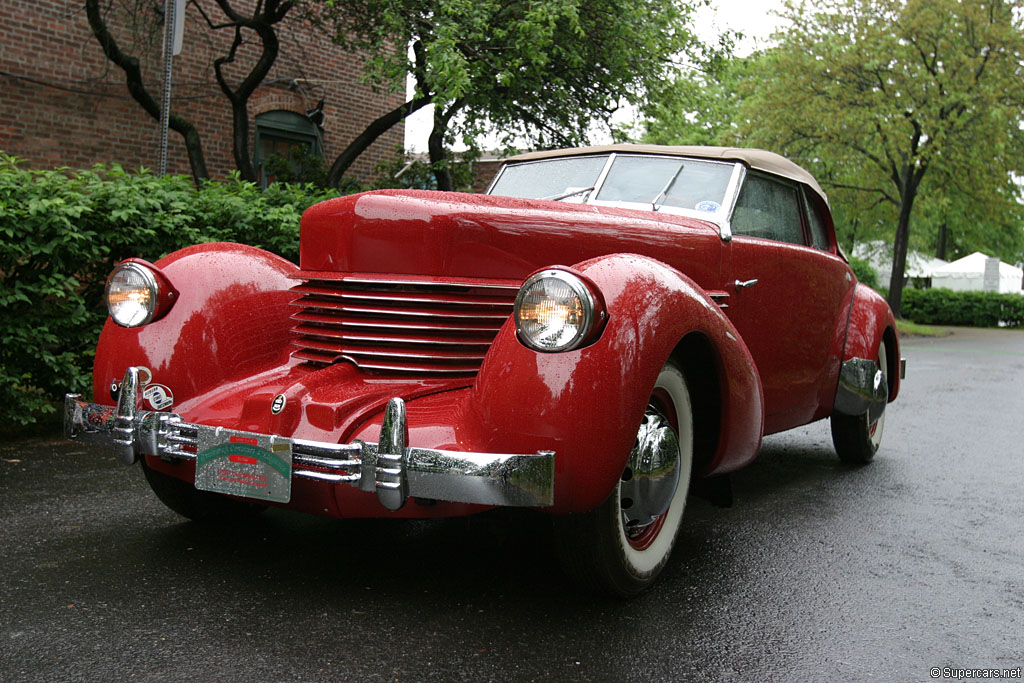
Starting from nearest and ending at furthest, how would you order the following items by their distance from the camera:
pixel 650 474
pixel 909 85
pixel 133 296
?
1. pixel 650 474
2. pixel 133 296
3. pixel 909 85

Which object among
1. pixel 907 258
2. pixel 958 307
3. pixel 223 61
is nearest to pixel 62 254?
pixel 223 61

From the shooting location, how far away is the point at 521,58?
29.7 feet

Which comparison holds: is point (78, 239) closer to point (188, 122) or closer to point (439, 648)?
point (439, 648)

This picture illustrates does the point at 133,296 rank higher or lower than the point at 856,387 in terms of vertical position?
higher

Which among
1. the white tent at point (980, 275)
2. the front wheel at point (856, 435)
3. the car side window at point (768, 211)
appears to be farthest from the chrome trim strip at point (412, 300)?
the white tent at point (980, 275)

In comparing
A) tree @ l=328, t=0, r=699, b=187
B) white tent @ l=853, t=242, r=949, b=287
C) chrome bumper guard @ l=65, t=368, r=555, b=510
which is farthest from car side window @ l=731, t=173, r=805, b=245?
white tent @ l=853, t=242, r=949, b=287

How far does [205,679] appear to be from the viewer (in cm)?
232

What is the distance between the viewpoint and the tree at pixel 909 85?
20.1m

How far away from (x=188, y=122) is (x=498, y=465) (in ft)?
33.3

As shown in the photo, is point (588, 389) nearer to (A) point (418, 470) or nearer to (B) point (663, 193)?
Answer: (A) point (418, 470)

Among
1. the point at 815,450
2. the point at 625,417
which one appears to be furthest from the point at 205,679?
the point at 815,450

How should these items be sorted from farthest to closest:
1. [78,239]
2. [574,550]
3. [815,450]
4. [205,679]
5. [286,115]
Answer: [286,115] < [815,450] < [78,239] < [574,550] < [205,679]

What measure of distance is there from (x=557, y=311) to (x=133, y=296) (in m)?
1.72

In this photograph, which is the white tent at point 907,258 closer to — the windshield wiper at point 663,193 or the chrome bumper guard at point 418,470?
the windshield wiper at point 663,193
